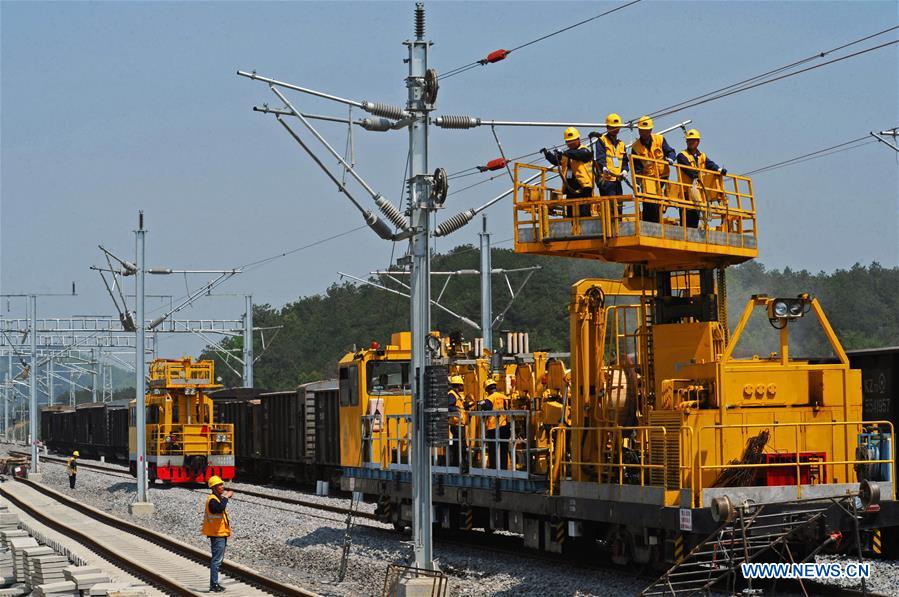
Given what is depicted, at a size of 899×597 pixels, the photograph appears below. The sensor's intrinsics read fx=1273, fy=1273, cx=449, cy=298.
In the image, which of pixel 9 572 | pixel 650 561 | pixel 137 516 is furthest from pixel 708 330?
pixel 137 516

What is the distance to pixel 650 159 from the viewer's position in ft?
52.2

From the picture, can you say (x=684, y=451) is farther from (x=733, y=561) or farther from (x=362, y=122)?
(x=362, y=122)

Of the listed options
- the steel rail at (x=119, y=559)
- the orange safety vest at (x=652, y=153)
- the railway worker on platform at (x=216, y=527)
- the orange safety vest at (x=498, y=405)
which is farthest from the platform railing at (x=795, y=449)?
the steel rail at (x=119, y=559)

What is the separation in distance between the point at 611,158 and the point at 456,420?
656cm

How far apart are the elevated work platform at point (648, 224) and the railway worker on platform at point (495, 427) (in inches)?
157

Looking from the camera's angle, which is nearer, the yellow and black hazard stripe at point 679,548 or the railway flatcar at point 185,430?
the yellow and black hazard stripe at point 679,548

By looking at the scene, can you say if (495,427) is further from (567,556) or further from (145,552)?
(145,552)

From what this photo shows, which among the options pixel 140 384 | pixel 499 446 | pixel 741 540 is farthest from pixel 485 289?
pixel 741 540

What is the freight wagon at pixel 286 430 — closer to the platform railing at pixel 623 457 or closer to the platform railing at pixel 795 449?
the platform railing at pixel 623 457

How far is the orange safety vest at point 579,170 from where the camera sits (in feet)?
53.1

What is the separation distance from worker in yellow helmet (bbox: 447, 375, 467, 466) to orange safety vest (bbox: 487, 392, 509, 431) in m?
0.44

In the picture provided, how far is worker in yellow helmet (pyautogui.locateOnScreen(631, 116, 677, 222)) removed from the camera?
15914 mm

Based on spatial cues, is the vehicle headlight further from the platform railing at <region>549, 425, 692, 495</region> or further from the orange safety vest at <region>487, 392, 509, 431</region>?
the orange safety vest at <region>487, 392, 509, 431</region>

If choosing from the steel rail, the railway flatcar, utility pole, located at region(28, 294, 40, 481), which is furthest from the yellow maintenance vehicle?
utility pole, located at region(28, 294, 40, 481)
